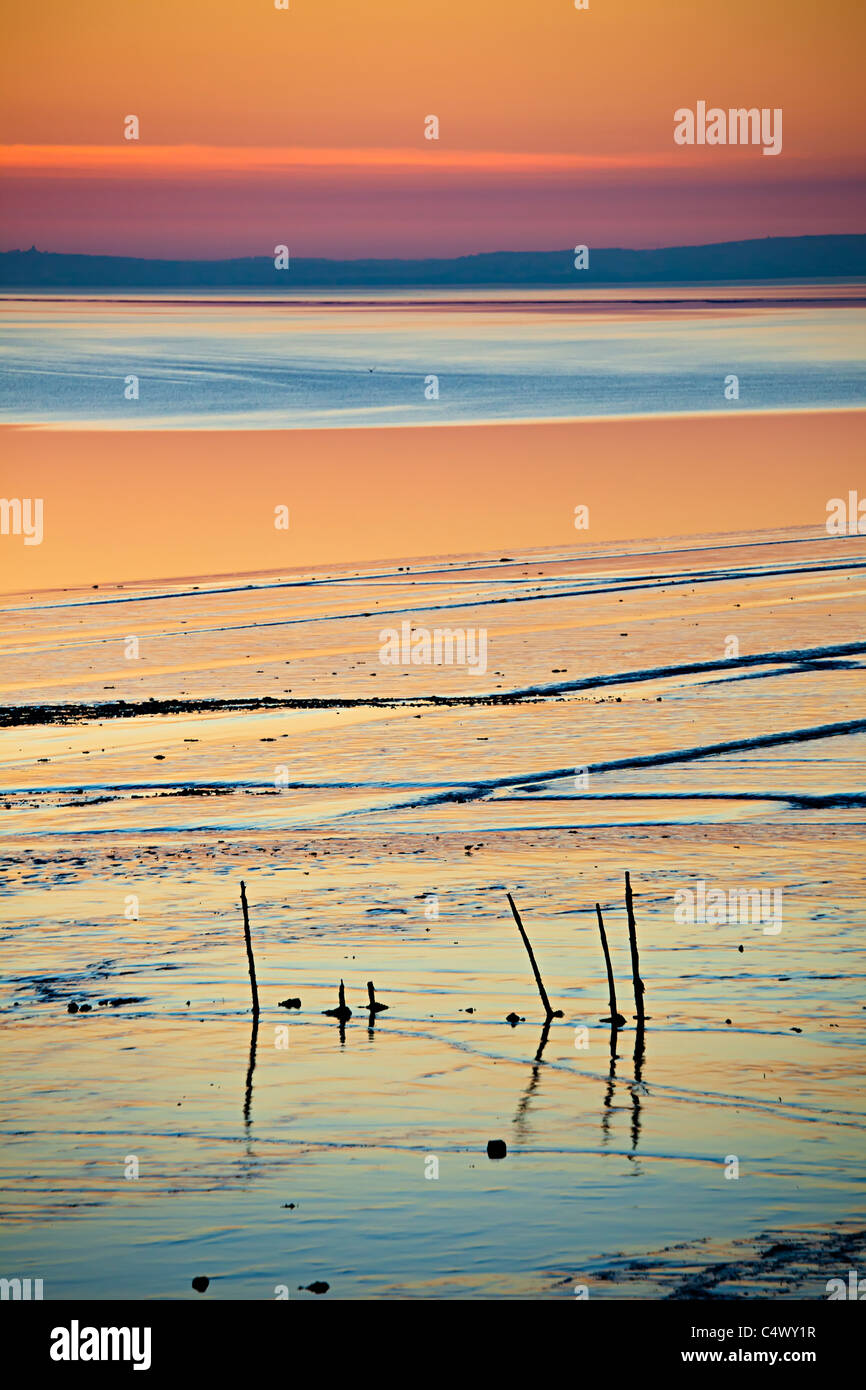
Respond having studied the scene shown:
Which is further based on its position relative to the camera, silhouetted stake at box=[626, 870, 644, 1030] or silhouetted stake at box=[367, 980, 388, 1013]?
silhouetted stake at box=[367, 980, 388, 1013]

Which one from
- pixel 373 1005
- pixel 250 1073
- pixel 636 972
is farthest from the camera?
pixel 373 1005

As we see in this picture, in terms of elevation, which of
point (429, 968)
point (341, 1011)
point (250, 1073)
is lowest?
point (250, 1073)

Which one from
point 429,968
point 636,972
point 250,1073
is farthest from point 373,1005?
point 636,972

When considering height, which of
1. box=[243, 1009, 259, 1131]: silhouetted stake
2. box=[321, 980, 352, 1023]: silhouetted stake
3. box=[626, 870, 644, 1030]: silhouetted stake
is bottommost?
box=[243, 1009, 259, 1131]: silhouetted stake

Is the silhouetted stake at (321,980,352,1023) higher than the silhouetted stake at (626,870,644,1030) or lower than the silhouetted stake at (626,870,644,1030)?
lower

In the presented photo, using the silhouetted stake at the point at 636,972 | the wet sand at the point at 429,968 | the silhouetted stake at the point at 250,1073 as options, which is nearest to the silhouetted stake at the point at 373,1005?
the wet sand at the point at 429,968

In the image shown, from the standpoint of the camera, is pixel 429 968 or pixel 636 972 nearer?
pixel 636 972

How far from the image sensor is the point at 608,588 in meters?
45.1

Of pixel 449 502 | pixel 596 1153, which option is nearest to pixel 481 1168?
pixel 596 1153

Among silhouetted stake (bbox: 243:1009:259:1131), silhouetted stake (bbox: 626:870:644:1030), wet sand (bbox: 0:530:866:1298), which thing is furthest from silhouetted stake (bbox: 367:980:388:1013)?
silhouetted stake (bbox: 626:870:644:1030)

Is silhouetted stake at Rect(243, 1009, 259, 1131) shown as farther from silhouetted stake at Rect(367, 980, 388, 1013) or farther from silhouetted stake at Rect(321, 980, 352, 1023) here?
silhouetted stake at Rect(367, 980, 388, 1013)

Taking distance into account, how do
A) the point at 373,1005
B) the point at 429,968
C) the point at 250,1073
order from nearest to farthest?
the point at 250,1073 → the point at 373,1005 → the point at 429,968

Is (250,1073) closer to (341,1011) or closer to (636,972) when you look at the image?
(341,1011)

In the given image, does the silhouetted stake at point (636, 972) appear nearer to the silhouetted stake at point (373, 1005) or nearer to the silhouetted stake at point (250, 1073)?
the silhouetted stake at point (373, 1005)
